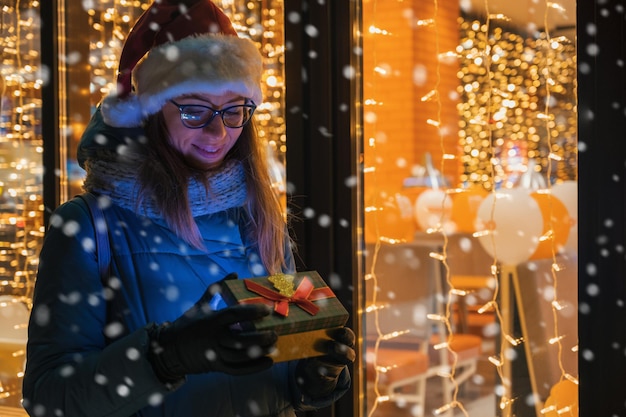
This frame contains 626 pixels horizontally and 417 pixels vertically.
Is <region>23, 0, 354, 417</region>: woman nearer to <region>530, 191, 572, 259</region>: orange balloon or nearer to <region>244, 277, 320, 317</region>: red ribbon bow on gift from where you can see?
<region>244, 277, 320, 317</region>: red ribbon bow on gift

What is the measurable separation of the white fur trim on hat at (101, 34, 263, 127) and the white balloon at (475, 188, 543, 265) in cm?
87

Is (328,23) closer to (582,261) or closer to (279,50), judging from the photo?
(279,50)

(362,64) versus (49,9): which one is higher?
(49,9)

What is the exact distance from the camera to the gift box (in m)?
1.31

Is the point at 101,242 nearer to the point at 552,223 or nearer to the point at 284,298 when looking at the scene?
the point at 284,298

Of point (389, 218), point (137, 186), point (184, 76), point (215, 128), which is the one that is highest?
point (184, 76)

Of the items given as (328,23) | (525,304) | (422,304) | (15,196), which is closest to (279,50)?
(328,23)

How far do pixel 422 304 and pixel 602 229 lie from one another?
568 millimetres

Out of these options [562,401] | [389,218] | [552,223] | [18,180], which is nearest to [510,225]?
[552,223]

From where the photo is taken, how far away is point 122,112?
1542mm

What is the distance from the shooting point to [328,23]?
2418 mm

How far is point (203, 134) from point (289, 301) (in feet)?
1.17

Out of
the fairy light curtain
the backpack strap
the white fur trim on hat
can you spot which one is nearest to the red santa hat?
the white fur trim on hat

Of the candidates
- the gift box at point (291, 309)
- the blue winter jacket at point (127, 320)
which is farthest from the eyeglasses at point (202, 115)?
the gift box at point (291, 309)
